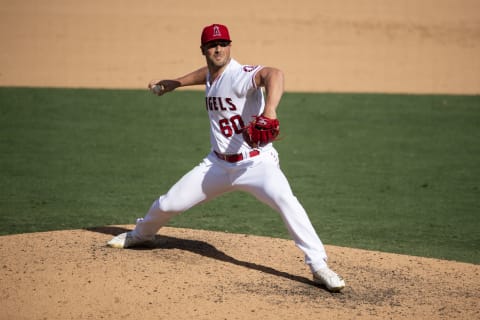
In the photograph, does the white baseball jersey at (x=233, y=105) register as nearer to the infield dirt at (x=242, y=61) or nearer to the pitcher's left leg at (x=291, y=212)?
the pitcher's left leg at (x=291, y=212)

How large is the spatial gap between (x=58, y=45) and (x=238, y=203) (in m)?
11.1

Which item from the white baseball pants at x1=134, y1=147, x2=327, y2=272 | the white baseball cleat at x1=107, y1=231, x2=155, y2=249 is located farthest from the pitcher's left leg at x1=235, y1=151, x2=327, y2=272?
the white baseball cleat at x1=107, y1=231, x2=155, y2=249

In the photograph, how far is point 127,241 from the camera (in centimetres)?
588

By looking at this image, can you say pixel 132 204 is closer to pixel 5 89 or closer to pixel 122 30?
Answer: pixel 5 89

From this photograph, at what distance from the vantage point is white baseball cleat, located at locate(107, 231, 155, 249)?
5.85 meters

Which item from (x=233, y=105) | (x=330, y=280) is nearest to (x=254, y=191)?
(x=233, y=105)

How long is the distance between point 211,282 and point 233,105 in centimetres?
127

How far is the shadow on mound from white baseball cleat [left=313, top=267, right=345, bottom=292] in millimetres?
178

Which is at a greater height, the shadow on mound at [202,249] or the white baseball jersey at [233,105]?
the white baseball jersey at [233,105]

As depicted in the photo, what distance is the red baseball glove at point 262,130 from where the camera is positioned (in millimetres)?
4707

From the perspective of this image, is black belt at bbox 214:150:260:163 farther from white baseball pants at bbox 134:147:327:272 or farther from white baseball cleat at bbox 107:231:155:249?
white baseball cleat at bbox 107:231:155:249

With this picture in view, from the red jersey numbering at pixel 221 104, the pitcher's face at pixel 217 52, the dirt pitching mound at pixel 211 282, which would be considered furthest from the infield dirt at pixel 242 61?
the pitcher's face at pixel 217 52

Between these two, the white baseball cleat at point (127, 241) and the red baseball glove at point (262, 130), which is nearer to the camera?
the red baseball glove at point (262, 130)

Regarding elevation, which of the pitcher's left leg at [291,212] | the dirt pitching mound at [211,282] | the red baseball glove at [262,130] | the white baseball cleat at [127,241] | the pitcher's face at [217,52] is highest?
the pitcher's face at [217,52]
